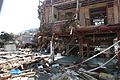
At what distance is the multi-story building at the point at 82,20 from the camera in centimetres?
1579

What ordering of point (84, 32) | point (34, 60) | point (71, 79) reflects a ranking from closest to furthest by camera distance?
A: point (71, 79)
point (84, 32)
point (34, 60)

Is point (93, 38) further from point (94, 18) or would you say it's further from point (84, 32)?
point (94, 18)

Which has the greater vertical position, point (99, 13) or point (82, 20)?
point (99, 13)

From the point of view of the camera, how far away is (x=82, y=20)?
18250 mm

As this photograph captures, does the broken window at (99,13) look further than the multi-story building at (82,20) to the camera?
Yes

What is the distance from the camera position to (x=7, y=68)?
15.1 meters

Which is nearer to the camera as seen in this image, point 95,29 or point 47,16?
point 95,29

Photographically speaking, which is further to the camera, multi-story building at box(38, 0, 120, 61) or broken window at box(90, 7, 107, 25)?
broken window at box(90, 7, 107, 25)

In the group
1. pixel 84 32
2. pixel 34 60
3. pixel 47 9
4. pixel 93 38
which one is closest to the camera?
pixel 84 32

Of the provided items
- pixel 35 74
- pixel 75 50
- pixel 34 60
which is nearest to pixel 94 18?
pixel 75 50

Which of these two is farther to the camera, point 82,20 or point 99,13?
point 99,13

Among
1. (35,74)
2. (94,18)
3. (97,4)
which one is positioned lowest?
(35,74)

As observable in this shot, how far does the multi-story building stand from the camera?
15789mm

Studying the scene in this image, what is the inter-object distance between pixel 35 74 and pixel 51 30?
538 centimetres
